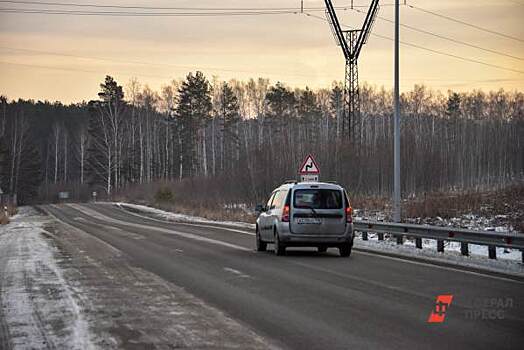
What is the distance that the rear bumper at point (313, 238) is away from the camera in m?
18.5

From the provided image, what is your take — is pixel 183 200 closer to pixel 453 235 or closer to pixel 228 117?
pixel 228 117

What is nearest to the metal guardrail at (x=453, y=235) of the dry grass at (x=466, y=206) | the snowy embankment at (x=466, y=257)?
the snowy embankment at (x=466, y=257)

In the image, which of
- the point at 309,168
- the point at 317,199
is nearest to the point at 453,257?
the point at 317,199

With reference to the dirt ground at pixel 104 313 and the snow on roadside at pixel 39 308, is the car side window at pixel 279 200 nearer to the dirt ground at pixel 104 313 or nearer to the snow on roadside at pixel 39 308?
the dirt ground at pixel 104 313

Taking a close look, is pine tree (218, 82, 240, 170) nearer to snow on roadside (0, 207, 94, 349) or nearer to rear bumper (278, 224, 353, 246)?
rear bumper (278, 224, 353, 246)

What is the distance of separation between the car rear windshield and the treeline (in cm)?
3558

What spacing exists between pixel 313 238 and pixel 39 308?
366 inches

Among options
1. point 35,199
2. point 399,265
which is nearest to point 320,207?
point 399,265

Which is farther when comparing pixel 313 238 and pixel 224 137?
pixel 224 137

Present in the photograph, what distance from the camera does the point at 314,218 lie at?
18516mm

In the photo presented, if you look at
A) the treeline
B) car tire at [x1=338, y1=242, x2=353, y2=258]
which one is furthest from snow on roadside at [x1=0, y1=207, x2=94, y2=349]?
the treeline

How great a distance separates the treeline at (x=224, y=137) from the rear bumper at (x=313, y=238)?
3578 centimetres

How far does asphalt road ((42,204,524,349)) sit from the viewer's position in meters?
8.17

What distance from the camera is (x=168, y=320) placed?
30.5 feet
